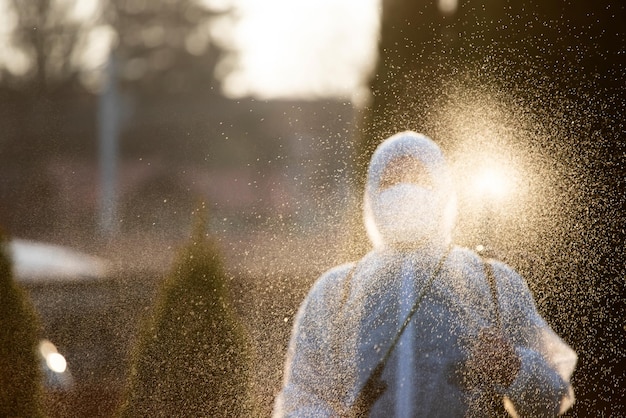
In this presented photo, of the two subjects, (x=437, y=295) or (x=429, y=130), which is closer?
(x=437, y=295)

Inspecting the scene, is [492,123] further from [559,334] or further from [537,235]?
[559,334]

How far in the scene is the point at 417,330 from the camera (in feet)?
4.95

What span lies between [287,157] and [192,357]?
2.10ft

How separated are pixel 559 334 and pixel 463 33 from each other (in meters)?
0.81

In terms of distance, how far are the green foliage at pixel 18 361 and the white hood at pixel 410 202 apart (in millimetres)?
1033

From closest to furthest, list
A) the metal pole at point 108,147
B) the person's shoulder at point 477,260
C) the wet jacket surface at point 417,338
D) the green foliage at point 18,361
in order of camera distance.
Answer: the wet jacket surface at point 417,338, the person's shoulder at point 477,260, the green foliage at point 18,361, the metal pole at point 108,147

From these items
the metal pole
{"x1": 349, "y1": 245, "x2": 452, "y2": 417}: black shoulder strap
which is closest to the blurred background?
the metal pole

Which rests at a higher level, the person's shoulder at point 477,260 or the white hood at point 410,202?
the white hood at point 410,202

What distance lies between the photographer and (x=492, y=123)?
71.9 inches

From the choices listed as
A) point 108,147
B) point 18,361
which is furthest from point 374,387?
point 108,147

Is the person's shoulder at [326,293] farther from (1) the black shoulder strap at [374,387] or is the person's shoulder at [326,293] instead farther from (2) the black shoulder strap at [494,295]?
(2) the black shoulder strap at [494,295]

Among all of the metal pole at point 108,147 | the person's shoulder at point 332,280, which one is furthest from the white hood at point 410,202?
the metal pole at point 108,147

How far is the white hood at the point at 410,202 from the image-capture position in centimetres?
156

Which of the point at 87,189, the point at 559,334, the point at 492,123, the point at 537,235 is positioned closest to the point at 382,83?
the point at 492,123
